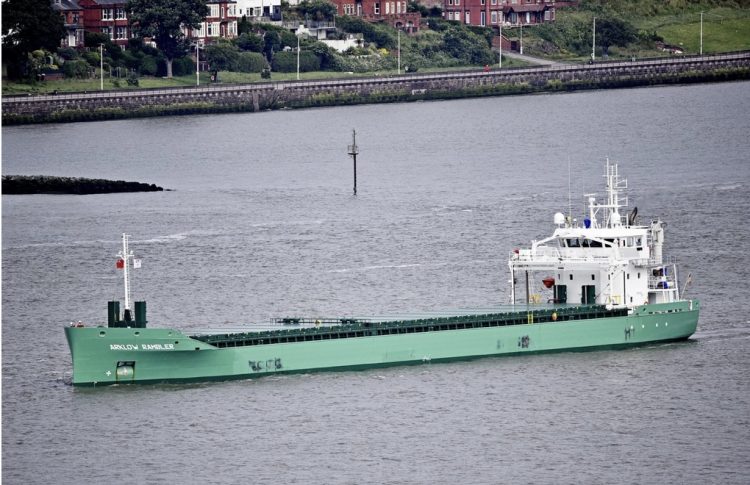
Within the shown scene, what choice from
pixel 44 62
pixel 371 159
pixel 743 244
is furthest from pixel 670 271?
pixel 44 62

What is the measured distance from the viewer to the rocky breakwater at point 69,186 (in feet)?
351

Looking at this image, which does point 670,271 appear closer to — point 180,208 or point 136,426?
point 136,426

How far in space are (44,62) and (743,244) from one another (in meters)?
88.6

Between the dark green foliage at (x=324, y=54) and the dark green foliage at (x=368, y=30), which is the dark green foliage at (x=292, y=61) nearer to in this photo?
the dark green foliage at (x=324, y=54)

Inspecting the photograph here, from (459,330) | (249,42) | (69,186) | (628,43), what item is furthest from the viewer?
(628,43)

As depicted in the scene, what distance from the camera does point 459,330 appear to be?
56.9 metres

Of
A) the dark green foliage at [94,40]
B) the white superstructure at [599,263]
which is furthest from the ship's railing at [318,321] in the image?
the dark green foliage at [94,40]

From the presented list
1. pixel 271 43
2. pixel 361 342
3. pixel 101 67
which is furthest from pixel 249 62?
pixel 361 342

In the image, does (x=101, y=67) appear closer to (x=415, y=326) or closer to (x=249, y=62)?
(x=249, y=62)

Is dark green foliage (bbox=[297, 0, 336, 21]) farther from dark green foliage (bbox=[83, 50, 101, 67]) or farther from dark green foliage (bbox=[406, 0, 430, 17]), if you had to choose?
dark green foliage (bbox=[83, 50, 101, 67])

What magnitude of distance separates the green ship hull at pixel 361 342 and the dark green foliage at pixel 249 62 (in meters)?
109

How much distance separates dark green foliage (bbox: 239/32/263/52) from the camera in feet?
549

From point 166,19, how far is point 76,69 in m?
9.07

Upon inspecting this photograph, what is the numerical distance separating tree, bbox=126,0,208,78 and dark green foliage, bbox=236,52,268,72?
21.6 feet
